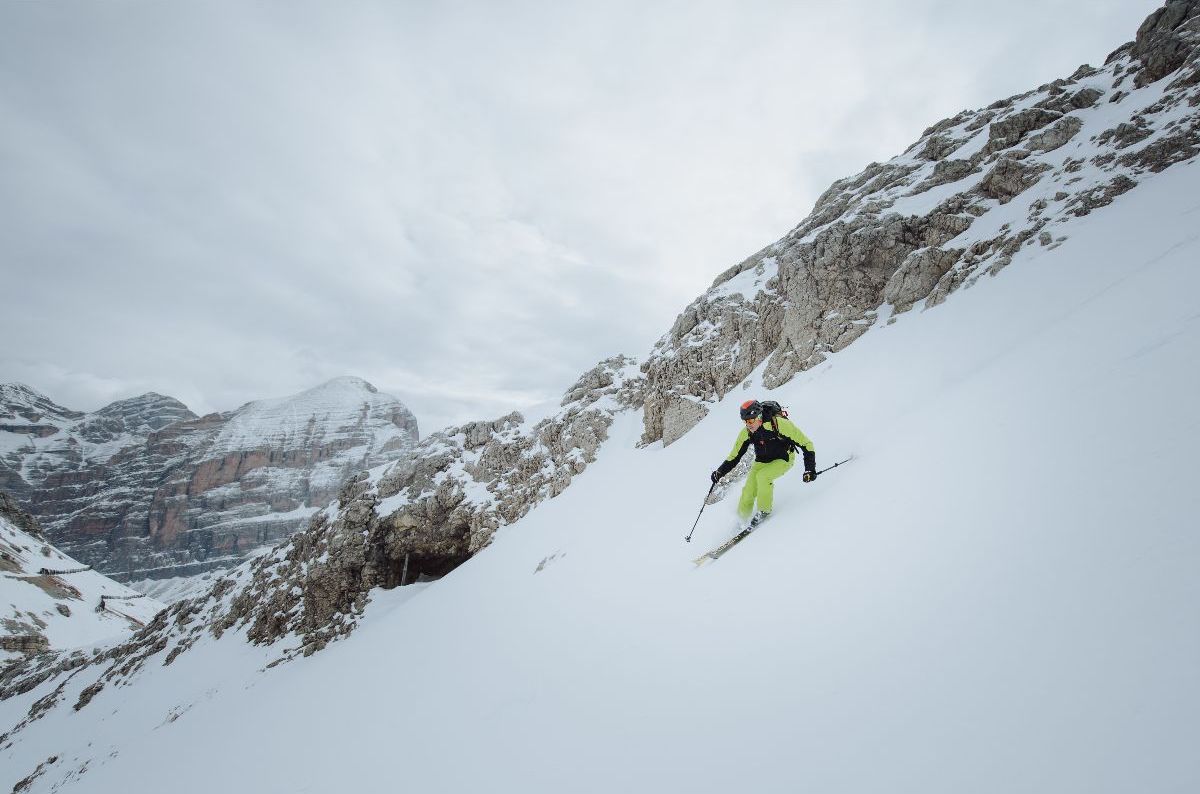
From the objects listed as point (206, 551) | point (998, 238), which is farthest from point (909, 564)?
point (206, 551)

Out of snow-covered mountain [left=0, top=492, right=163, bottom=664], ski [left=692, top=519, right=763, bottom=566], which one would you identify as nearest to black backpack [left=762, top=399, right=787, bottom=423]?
ski [left=692, top=519, right=763, bottom=566]

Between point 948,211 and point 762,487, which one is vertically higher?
point 948,211

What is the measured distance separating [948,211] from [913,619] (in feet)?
68.1

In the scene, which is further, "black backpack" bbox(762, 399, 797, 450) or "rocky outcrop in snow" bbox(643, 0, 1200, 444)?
"rocky outcrop in snow" bbox(643, 0, 1200, 444)

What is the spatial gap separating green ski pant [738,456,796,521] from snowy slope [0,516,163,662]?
5905cm

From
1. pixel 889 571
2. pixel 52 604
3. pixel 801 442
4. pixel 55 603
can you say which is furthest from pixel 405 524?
pixel 55 603

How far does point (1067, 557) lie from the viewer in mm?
2799

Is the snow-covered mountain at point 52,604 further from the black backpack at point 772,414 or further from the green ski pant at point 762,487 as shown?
the black backpack at point 772,414

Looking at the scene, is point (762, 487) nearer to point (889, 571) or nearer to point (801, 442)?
point (801, 442)

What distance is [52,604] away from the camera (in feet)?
176

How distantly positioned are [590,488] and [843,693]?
17933mm

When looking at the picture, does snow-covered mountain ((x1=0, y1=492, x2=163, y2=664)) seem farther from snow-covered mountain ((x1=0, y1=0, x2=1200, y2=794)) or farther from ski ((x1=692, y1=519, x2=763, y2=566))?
ski ((x1=692, y1=519, x2=763, y2=566))

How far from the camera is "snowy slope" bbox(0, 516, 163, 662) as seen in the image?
159ft

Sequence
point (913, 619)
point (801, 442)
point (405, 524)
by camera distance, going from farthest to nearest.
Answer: point (405, 524) < point (801, 442) < point (913, 619)
